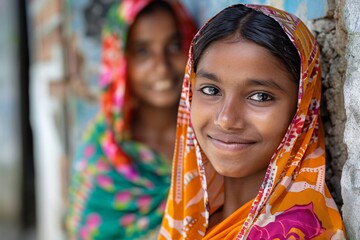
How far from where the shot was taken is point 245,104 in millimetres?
1549

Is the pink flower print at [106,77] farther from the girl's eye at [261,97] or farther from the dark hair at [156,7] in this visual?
the girl's eye at [261,97]

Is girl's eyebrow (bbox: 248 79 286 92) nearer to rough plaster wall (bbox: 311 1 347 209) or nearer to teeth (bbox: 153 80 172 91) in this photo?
rough plaster wall (bbox: 311 1 347 209)

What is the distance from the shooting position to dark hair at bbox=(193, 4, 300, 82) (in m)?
1.52

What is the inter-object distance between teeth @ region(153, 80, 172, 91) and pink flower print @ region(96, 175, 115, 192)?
21.9 inches

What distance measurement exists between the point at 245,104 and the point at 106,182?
171 cm

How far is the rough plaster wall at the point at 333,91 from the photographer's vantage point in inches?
65.3

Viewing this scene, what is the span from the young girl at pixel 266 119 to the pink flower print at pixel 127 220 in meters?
1.47

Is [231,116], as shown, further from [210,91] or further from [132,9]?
[132,9]

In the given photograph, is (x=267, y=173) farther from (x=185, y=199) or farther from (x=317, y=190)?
(x=185, y=199)

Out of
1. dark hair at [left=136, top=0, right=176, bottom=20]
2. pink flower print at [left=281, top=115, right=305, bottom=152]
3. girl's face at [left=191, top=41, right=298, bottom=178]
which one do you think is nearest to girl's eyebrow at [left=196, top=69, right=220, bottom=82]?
girl's face at [left=191, top=41, right=298, bottom=178]

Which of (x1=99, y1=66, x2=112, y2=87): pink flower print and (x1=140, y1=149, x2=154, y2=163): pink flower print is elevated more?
(x1=99, y1=66, x2=112, y2=87): pink flower print

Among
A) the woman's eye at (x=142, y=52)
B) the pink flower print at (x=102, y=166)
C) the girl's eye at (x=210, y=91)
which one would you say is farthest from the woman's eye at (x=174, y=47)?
the girl's eye at (x=210, y=91)

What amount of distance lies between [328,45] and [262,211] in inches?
21.2

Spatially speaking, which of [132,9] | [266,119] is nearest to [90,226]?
[132,9]
